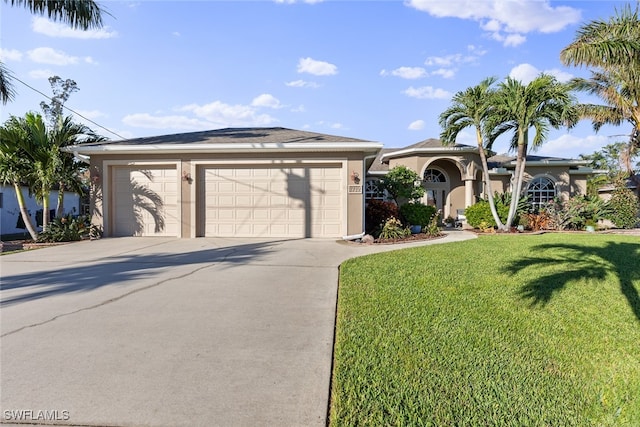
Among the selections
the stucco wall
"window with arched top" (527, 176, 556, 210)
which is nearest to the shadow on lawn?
the stucco wall

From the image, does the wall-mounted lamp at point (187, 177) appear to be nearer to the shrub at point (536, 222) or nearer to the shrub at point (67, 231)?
the shrub at point (67, 231)

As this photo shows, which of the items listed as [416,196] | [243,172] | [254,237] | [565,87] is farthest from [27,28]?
[565,87]

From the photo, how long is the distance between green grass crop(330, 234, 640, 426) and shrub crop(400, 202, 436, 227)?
6.69 metres

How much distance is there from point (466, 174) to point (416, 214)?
19.3 ft

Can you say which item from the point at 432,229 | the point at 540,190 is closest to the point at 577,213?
the point at 540,190

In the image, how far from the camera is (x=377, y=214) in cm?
1251

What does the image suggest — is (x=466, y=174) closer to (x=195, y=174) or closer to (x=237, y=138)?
(x=237, y=138)

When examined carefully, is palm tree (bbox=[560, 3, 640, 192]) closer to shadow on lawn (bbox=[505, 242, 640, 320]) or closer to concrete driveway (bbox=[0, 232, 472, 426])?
shadow on lawn (bbox=[505, 242, 640, 320])

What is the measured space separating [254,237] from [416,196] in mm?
7025

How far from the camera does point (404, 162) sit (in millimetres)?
18484

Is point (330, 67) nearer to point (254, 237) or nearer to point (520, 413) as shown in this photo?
point (254, 237)

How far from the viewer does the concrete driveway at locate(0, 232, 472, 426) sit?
243 cm

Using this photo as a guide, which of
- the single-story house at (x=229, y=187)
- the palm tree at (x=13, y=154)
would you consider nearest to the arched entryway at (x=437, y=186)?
the single-story house at (x=229, y=187)

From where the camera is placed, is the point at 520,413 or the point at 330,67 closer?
the point at 520,413
